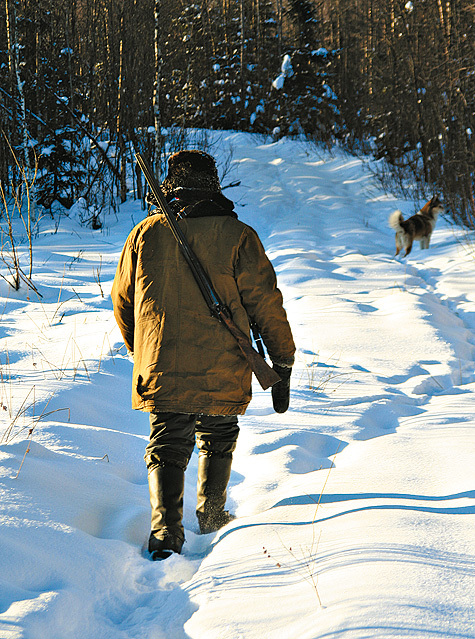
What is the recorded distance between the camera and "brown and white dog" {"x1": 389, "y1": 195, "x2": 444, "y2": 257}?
8.05m

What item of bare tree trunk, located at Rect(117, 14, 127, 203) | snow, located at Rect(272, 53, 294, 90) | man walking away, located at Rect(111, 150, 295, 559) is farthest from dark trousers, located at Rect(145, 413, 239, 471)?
snow, located at Rect(272, 53, 294, 90)

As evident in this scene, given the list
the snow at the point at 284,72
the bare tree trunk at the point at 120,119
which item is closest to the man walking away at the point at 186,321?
the bare tree trunk at the point at 120,119

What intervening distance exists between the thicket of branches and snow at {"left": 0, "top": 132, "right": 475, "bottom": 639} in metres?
4.17

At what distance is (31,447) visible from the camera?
2361mm

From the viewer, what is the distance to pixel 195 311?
203cm

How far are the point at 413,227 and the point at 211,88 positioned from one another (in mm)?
14209

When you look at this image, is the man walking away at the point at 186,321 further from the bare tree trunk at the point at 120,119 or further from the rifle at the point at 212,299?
the bare tree trunk at the point at 120,119

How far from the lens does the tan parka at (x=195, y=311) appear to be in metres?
2.02

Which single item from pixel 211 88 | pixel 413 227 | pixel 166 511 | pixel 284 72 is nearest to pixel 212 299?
pixel 166 511

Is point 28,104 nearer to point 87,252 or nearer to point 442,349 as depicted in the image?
point 87,252

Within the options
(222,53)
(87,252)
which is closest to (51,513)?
(87,252)

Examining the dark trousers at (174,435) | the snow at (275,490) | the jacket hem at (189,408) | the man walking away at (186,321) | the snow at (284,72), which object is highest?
the snow at (284,72)

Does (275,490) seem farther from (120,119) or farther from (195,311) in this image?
(120,119)

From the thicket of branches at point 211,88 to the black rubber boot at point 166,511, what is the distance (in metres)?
5.57
